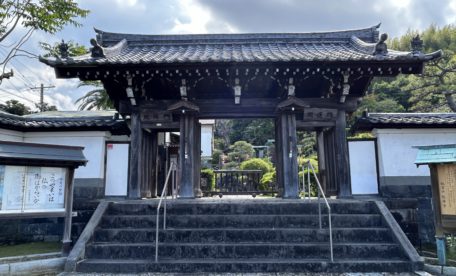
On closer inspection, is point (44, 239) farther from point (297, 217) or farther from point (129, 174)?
point (297, 217)

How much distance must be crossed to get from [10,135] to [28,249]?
363 centimetres

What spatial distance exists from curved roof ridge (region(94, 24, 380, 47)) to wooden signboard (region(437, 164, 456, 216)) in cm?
602

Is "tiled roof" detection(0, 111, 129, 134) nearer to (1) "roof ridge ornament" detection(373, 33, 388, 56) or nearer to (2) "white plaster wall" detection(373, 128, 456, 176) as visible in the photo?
(1) "roof ridge ornament" detection(373, 33, 388, 56)

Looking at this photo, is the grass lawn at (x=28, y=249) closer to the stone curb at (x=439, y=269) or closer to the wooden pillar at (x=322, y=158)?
the stone curb at (x=439, y=269)

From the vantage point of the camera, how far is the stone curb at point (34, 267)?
5289mm

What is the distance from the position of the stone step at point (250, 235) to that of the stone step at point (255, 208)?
0.61 m

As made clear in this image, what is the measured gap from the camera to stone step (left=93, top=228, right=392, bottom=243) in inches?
238

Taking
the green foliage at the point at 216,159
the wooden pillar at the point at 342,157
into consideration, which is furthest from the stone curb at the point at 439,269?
the green foliage at the point at 216,159

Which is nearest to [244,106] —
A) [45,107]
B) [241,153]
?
[241,153]

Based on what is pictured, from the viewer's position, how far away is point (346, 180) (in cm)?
843

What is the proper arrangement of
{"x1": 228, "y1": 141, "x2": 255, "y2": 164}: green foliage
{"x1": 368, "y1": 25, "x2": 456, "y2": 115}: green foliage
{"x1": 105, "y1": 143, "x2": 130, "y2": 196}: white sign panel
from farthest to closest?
{"x1": 228, "y1": 141, "x2": 255, "y2": 164}: green foliage < {"x1": 368, "y1": 25, "x2": 456, "y2": 115}: green foliage < {"x1": 105, "y1": 143, "x2": 130, "y2": 196}: white sign panel

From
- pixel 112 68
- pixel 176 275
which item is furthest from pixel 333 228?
pixel 112 68

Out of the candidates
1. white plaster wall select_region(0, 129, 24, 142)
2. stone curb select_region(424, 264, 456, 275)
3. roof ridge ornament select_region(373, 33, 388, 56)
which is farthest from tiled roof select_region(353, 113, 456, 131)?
white plaster wall select_region(0, 129, 24, 142)

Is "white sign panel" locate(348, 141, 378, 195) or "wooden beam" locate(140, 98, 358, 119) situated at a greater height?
"wooden beam" locate(140, 98, 358, 119)
